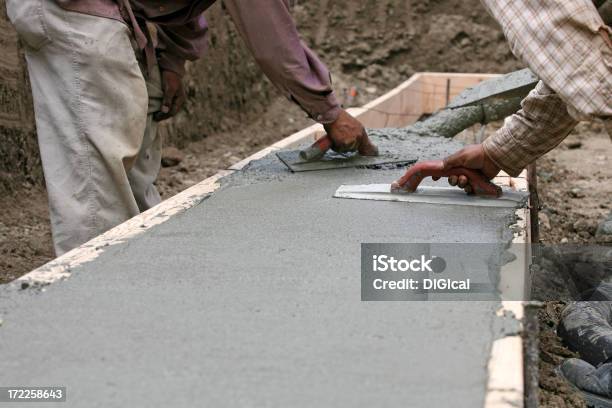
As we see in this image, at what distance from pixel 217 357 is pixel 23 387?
35cm

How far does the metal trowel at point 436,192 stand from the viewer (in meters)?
2.49

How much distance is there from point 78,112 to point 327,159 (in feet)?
3.23

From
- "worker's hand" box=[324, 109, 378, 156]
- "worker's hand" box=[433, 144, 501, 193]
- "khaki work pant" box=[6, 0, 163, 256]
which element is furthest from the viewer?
"worker's hand" box=[324, 109, 378, 156]

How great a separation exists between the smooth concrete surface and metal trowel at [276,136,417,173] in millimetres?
734

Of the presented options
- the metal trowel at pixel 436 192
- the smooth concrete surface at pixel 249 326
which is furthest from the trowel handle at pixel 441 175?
the smooth concrete surface at pixel 249 326

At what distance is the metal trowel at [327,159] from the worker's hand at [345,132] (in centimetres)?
6

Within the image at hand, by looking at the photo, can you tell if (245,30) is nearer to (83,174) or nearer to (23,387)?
(83,174)

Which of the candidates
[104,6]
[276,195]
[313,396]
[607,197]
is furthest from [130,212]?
[607,197]

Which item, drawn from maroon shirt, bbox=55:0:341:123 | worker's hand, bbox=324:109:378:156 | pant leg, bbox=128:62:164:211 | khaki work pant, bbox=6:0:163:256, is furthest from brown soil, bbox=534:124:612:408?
pant leg, bbox=128:62:164:211

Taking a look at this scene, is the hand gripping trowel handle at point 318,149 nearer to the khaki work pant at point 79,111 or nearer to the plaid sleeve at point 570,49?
the khaki work pant at point 79,111

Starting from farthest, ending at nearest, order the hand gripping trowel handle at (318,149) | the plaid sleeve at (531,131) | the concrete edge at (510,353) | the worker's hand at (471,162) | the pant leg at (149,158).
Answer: the pant leg at (149,158), the hand gripping trowel handle at (318,149), the worker's hand at (471,162), the plaid sleeve at (531,131), the concrete edge at (510,353)

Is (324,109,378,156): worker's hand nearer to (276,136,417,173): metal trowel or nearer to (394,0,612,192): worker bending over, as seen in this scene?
(276,136,417,173): metal trowel

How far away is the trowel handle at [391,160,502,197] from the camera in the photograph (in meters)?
2.49

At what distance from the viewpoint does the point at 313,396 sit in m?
1.36
